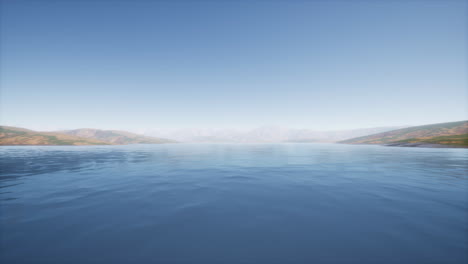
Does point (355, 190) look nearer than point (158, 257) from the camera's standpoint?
No

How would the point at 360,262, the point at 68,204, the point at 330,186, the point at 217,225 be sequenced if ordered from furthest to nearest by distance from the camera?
1. the point at 330,186
2. the point at 68,204
3. the point at 217,225
4. the point at 360,262

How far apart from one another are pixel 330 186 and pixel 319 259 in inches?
365

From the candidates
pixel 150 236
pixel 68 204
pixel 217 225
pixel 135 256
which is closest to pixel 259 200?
pixel 217 225

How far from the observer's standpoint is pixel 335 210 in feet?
26.8

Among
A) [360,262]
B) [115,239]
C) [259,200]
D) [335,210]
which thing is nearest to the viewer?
[360,262]

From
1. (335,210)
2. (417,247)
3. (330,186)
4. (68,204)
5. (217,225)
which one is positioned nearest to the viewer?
(417,247)

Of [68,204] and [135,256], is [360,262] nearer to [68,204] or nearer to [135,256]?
[135,256]

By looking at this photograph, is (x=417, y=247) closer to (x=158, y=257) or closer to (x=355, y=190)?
(x=355, y=190)

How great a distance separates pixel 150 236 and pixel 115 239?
1.24 m

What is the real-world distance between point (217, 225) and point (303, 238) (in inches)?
140

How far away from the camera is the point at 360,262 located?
4699 millimetres

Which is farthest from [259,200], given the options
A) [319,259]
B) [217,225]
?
[319,259]

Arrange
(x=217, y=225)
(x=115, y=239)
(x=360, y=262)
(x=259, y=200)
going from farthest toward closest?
1. (x=259, y=200)
2. (x=217, y=225)
3. (x=115, y=239)
4. (x=360, y=262)

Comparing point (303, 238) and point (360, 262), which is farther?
point (303, 238)
